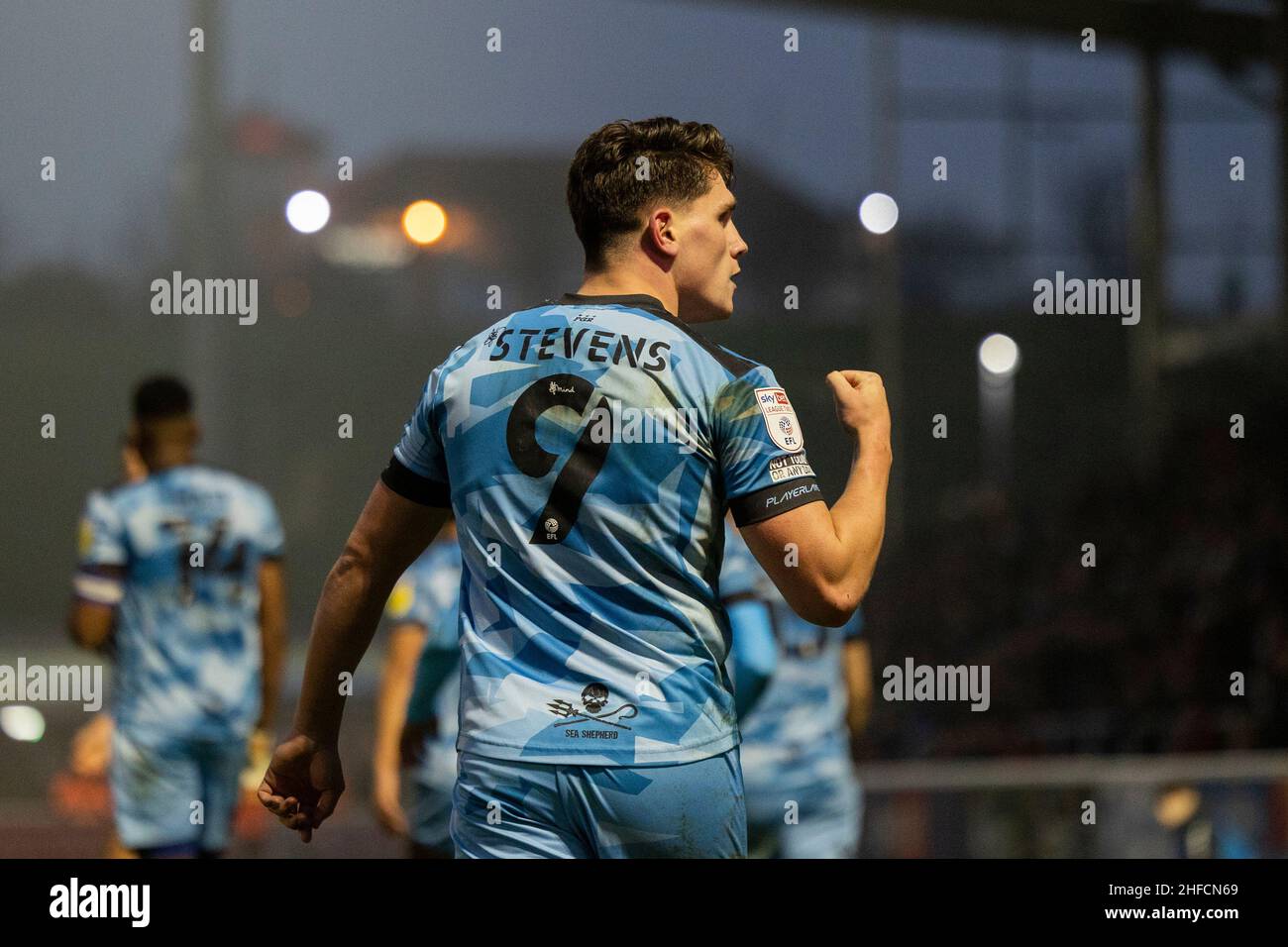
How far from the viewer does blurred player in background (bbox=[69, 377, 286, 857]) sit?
17.1ft

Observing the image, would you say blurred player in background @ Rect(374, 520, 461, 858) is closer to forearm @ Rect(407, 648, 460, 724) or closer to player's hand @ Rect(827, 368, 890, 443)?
Answer: forearm @ Rect(407, 648, 460, 724)

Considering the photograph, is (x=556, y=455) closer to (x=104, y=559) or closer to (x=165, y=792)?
(x=104, y=559)

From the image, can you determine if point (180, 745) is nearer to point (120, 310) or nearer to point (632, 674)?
point (632, 674)

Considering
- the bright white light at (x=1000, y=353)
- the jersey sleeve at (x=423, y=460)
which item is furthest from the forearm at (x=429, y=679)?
the bright white light at (x=1000, y=353)

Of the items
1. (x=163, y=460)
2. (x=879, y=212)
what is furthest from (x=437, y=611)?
(x=879, y=212)

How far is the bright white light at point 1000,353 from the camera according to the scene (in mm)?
17272

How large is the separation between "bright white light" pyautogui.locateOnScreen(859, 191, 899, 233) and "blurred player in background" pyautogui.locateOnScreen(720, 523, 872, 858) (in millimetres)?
7369

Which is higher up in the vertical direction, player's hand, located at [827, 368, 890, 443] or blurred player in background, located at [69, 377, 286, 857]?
player's hand, located at [827, 368, 890, 443]

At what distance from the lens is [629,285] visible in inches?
101

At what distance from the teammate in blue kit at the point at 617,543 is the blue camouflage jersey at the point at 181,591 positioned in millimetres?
2878

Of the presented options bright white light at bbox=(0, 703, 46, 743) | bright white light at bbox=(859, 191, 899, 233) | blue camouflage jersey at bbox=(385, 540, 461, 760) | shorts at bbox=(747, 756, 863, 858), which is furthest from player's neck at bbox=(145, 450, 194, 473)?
bright white light at bbox=(859, 191, 899, 233)

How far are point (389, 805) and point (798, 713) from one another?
4.35ft

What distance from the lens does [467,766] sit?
8.20 feet

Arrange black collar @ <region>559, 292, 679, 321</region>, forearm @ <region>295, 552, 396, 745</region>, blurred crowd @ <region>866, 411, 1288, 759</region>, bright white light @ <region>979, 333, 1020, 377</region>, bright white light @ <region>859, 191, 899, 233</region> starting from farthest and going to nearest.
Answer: bright white light @ <region>979, 333, 1020, 377</region>, bright white light @ <region>859, 191, 899, 233</region>, blurred crowd @ <region>866, 411, 1288, 759</region>, forearm @ <region>295, 552, 396, 745</region>, black collar @ <region>559, 292, 679, 321</region>
